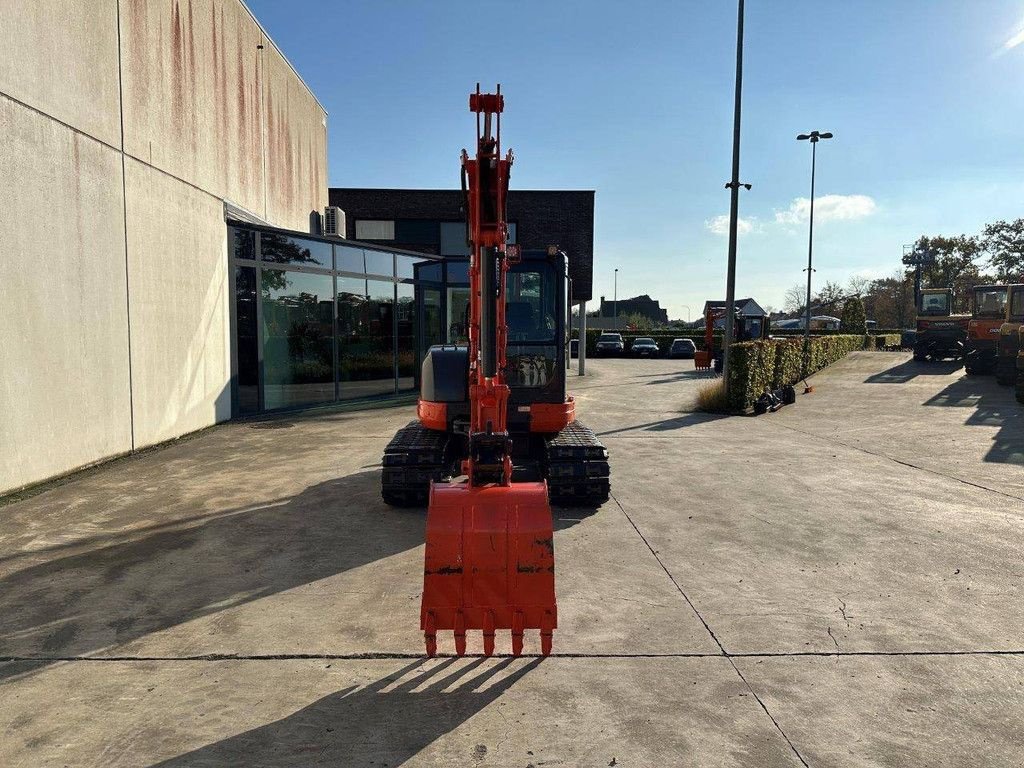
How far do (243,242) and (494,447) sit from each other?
1142 centimetres

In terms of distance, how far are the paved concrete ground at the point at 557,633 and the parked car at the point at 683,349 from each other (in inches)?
1302

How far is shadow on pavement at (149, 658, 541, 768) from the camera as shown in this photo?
10.2 feet

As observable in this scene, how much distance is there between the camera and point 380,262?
56.1ft

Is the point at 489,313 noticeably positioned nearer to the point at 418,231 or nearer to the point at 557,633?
the point at 557,633

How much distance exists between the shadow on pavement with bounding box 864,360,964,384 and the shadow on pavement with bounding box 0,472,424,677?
19631 millimetres

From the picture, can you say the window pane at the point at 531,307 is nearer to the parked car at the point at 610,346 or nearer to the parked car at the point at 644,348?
the parked car at the point at 644,348

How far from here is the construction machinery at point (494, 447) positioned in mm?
3895

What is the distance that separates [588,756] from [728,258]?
14908 millimetres

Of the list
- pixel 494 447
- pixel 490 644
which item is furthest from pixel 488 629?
pixel 494 447

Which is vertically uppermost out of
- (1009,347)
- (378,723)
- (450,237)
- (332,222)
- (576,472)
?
(450,237)

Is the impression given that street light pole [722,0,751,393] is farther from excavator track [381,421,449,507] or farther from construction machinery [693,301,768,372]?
construction machinery [693,301,768,372]

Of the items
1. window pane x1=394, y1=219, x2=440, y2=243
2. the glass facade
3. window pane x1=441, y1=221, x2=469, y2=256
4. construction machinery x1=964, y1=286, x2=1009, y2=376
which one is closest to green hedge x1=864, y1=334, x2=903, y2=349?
construction machinery x1=964, y1=286, x2=1009, y2=376

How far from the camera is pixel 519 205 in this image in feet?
95.0

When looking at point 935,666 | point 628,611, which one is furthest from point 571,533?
point 935,666
